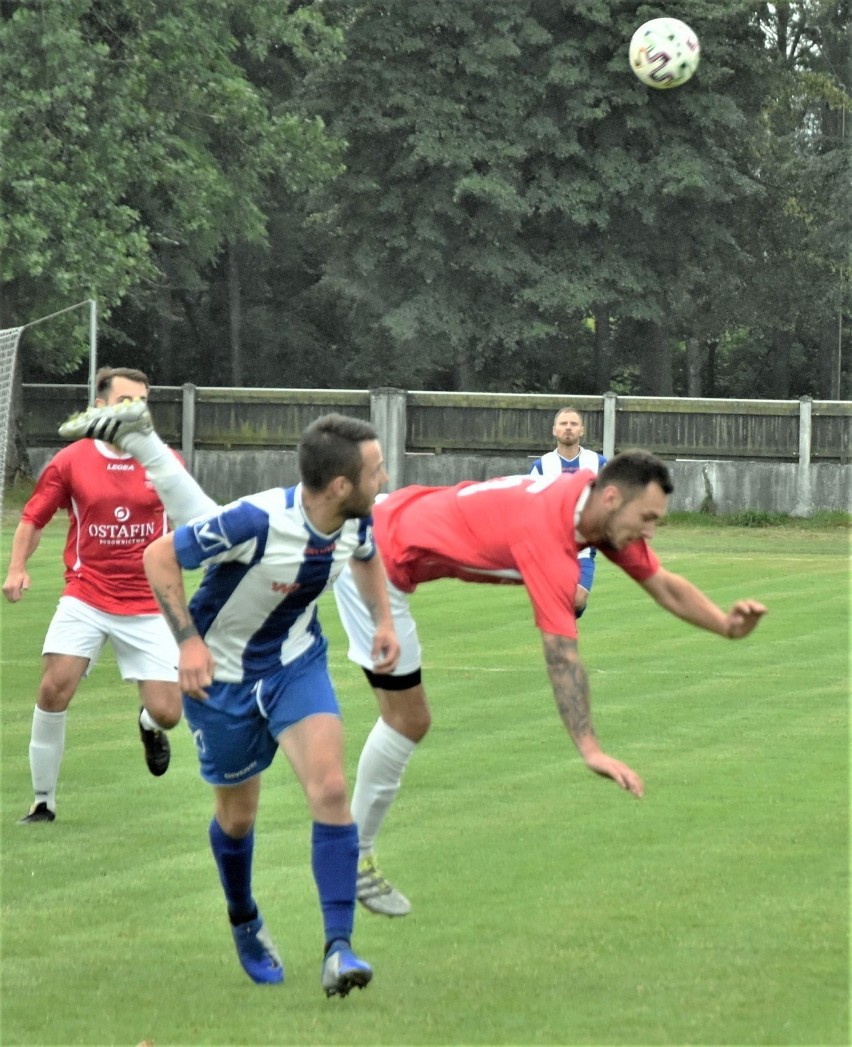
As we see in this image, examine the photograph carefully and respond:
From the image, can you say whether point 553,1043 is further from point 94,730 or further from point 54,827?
point 94,730

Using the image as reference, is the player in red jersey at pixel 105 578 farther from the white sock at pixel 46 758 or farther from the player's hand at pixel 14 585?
the white sock at pixel 46 758

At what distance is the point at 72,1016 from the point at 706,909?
95.4 inches

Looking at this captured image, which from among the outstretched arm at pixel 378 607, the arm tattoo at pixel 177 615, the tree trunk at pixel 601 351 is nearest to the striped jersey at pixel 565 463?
the outstretched arm at pixel 378 607

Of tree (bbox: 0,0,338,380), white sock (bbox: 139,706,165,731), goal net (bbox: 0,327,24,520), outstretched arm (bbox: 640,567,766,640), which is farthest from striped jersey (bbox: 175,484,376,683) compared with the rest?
tree (bbox: 0,0,338,380)

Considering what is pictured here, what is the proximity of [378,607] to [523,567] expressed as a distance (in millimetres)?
582

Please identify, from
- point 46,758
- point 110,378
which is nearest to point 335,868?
point 46,758

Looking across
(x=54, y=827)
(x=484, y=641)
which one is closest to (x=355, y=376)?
(x=484, y=641)

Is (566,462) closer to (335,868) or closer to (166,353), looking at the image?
(335,868)

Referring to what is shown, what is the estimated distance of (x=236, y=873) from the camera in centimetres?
601

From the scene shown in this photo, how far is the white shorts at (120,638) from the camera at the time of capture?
9.30 meters

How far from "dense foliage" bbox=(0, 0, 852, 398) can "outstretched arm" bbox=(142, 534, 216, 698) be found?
25.0 m

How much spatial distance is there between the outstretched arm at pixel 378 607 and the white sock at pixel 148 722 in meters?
3.40

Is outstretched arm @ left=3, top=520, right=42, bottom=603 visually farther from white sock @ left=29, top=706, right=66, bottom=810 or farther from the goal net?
the goal net

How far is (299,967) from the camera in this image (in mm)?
6164
